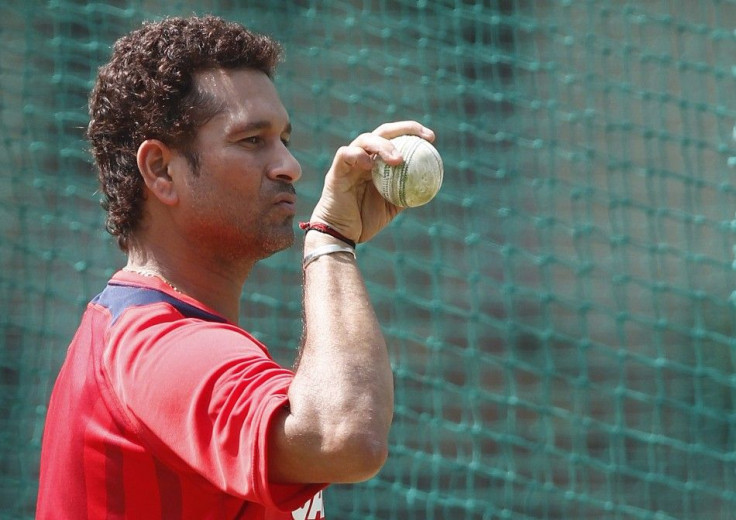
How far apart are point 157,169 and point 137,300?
30cm

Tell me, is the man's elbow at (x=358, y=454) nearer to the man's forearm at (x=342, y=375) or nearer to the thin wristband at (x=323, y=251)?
the man's forearm at (x=342, y=375)

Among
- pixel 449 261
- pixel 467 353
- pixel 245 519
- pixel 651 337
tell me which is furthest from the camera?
pixel 651 337

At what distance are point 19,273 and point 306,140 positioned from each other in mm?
1385

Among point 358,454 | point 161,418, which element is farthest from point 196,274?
point 358,454

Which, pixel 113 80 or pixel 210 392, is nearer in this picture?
pixel 210 392

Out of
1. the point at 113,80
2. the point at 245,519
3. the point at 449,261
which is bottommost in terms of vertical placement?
the point at 245,519

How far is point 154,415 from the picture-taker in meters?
1.50

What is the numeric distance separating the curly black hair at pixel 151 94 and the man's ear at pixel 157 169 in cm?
2

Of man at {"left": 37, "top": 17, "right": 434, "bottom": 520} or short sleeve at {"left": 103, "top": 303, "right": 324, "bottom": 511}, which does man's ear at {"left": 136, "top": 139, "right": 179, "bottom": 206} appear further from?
short sleeve at {"left": 103, "top": 303, "right": 324, "bottom": 511}

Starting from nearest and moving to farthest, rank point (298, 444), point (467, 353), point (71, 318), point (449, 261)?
1. point (298, 444)
2. point (467, 353)
3. point (71, 318)
4. point (449, 261)

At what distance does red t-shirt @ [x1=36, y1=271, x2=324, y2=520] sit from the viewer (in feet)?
4.77

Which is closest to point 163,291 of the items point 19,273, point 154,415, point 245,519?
point 154,415

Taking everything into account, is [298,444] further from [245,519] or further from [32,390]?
[32,390]

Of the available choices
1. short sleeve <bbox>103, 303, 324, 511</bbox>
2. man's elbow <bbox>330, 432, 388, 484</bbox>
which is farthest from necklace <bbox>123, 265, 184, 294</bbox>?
man's elbow <bbox>330, 432, 388, 484</bbox>
